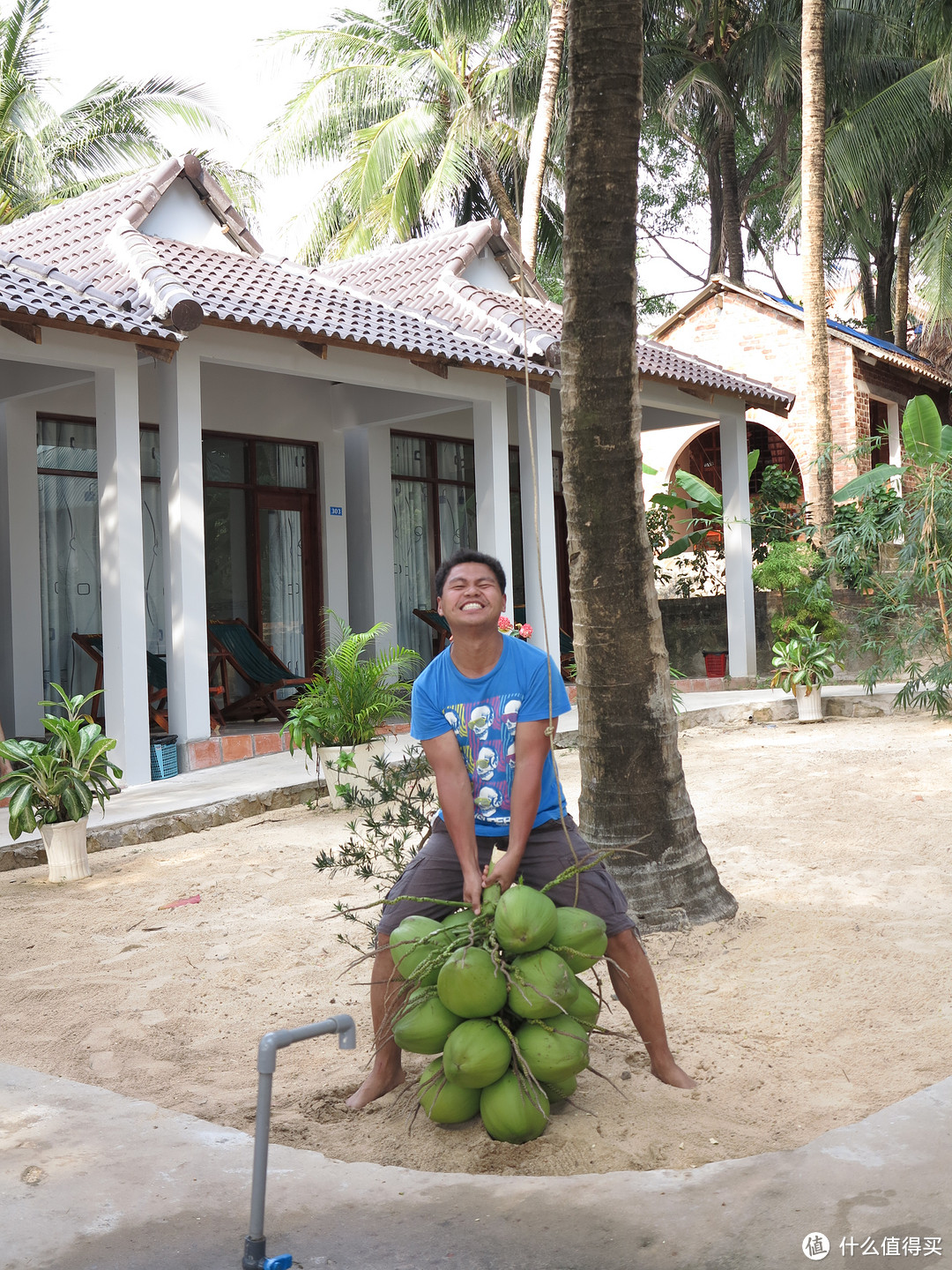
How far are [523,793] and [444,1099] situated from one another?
2.66 ft

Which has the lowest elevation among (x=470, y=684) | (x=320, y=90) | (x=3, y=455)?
(x=470, y=684)

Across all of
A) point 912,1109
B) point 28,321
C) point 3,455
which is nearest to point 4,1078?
point 912,1109

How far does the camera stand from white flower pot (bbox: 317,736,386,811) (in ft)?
26.5

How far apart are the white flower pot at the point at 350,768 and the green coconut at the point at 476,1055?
16.6ft

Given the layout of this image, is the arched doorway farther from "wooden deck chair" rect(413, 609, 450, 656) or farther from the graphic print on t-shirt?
the graphic print on t-shirt

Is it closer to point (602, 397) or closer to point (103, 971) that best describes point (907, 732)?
point (602, 397)

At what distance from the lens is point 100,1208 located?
8.85ft

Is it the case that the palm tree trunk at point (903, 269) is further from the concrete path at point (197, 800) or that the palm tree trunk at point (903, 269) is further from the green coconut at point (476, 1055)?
the green coconut at point (476, 1055)

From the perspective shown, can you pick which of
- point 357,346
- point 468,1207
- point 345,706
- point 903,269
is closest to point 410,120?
point 903,269

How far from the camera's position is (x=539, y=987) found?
2.94 m

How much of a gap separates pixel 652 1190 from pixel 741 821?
464 centimetres

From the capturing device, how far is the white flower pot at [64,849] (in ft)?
21.8

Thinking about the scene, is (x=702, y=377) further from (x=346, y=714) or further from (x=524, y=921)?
(x=524, y=921)

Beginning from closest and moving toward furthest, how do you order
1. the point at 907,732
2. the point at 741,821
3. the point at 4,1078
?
1. the point at 4,1078
2. the point at 741,821
3. the point at 907,732
